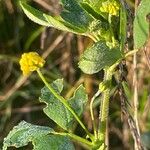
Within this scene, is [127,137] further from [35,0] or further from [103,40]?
[103,40]

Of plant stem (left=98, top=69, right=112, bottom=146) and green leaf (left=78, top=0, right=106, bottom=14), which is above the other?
green leaf (left=78, top=0, right=106, bottom=14)

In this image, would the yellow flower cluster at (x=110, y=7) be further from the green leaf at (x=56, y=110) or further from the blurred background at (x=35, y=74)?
the blurred background at (x=35, y=74)

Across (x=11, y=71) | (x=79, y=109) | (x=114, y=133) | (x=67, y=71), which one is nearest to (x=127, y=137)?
(x=114, y=133)

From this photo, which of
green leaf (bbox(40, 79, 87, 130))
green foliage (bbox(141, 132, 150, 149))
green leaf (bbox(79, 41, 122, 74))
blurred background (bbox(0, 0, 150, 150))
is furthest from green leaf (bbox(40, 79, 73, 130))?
blurred background (bbox(0, 0, 150, 150))

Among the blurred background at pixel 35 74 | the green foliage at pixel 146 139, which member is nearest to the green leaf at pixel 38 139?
the green foliage at pixel 146 139

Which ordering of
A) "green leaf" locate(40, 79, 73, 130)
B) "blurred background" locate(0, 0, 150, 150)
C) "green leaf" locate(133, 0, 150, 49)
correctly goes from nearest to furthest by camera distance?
"green leaf" locate(133, 0, 150, 49), "green leaf" locate(40, 79, 73, 130), "blurred background" locate(0, 0, 150, 150)

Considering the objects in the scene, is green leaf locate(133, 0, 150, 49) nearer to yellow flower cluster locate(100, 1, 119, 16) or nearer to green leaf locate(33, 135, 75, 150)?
yellow flower cluster locate(100, 1, 119, 16)

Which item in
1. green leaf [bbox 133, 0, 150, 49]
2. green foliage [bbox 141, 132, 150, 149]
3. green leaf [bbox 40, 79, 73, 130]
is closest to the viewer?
green leaf [bbox 133, 0, 150, 49]
